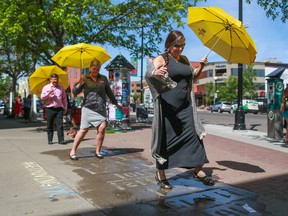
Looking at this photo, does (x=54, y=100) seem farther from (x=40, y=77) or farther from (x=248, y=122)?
(x=248, y=122)

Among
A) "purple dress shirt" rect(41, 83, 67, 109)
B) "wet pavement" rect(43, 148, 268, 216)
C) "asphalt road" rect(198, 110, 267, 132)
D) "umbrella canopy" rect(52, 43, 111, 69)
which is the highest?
"umbrella canopy" rect(52, 43, 111, 69)

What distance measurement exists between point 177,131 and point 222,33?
162 cm

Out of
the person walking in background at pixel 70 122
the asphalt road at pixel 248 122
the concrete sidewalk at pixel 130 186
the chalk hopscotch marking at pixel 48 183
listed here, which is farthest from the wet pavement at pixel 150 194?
the asphalt road at pixel 248 122

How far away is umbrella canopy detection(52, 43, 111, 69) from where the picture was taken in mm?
8867

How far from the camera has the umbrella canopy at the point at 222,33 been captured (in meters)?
4.83

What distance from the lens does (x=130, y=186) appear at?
4953 millimetres

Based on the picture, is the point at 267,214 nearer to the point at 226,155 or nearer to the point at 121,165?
the point at 121,165

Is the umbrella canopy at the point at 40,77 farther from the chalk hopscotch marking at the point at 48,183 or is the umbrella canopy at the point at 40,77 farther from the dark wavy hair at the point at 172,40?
the dark wavy hair at the point at 172,40

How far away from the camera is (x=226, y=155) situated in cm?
777

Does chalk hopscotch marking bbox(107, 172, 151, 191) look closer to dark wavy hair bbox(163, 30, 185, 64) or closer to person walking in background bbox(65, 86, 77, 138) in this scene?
dark wavy hair bbox(163, 30, 185, 64)

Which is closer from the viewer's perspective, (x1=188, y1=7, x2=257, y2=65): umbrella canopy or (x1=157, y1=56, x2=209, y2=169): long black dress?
(x1=157, y1=56, x2=209, y2=169): long black dress

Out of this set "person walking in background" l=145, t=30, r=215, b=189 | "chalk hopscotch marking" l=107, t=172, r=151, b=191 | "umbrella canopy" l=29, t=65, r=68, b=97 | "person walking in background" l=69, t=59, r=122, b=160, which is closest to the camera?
"person walking in background" l=145, t=30, r=215, b=189

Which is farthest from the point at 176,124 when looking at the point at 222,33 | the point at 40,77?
the point at 40,77

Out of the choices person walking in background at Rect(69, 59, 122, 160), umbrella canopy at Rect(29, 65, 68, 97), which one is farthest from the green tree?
person walking in background at Rect(69, 59, 122, 160)
